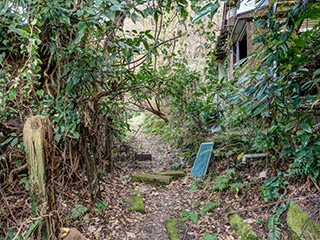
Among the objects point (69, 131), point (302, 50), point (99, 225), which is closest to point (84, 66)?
point (69, 131)

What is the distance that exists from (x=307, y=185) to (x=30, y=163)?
264 centimetres

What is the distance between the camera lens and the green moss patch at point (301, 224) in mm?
2234

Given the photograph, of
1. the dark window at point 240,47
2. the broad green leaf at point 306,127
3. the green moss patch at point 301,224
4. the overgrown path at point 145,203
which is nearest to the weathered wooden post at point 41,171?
the overgrown path at point 145,203

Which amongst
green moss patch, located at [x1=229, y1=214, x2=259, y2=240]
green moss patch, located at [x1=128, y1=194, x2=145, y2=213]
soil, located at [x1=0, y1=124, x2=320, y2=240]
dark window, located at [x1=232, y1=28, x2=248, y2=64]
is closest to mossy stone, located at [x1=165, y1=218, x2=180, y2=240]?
soil, located at [x1=0, y1=124, x2=320, y2=240]

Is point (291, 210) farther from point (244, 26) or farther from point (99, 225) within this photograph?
point (244, 26)

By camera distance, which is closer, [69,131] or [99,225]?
[69,131]

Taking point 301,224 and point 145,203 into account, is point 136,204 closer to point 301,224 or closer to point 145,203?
point 145,203

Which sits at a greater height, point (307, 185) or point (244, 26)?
point (244, 26)

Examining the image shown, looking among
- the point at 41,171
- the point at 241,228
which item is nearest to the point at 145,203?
the point at 241,228

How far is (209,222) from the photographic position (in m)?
3.35

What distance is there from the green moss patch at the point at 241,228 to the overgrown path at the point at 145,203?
522mm

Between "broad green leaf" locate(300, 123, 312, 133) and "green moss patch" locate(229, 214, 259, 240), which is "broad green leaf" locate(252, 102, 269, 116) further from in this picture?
"green moss patch" locate(229, 214, 259, 240)

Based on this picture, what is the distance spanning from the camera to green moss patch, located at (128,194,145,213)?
12.6 ft

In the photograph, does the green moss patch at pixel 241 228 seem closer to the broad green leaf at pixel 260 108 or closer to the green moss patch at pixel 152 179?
the broad green leaf at pixel 260 108
